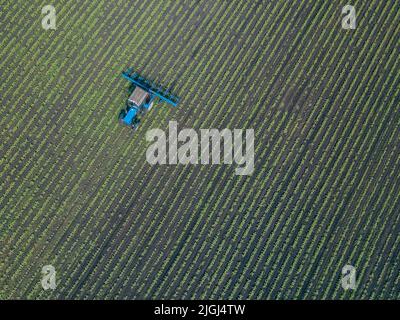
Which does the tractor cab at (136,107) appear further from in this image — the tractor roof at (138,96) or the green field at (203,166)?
the green field at (203,166)

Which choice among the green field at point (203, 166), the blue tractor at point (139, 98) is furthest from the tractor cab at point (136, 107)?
the green field at point (203, 166)

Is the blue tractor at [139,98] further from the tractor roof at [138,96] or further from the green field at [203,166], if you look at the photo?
the green field at [203,166]

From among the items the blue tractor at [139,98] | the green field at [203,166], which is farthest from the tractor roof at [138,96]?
the green field at [203,166]

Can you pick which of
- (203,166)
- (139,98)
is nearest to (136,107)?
(139,98)

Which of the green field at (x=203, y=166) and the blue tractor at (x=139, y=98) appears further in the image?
the blue tractor at (x=139, y=98)

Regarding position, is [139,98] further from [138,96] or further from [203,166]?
[203,166]

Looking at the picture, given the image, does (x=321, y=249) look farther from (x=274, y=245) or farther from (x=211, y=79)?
(x=211, y=79)

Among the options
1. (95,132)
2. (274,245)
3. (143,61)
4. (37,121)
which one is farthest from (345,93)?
(37,121)
